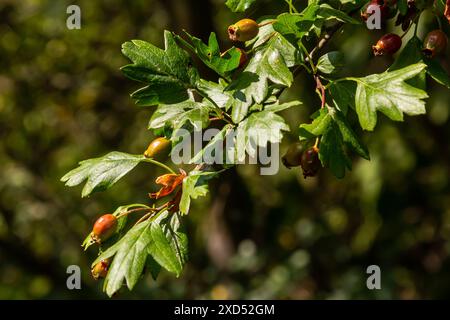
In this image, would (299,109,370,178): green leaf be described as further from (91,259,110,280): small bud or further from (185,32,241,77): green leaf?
(91,259,110,280): small bud

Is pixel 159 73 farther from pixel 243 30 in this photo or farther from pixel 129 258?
pixel 129 258

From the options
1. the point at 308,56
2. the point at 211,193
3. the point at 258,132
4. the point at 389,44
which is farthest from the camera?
the point at 211,193

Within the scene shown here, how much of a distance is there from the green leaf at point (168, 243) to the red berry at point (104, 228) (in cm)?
10

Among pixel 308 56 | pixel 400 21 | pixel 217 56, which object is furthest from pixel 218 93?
pixel 400 21

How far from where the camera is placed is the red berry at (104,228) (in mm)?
1342

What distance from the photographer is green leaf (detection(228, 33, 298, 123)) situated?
1239mm

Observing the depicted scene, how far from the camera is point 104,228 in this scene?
4.42ft

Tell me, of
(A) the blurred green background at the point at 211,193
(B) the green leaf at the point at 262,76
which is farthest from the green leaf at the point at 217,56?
(A) the blurred green background at the point at 211,193

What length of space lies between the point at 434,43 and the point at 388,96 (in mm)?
172

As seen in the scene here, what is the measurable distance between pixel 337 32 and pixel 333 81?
0.61 feet

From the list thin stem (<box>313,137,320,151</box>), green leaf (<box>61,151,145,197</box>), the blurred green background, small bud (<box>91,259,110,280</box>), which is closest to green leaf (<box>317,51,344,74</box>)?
thin stem (<box>313,137,320,151</box>)

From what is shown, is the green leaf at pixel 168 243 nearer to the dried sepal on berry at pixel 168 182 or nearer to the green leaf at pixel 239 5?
the dried sepal on berry at pixel 168 182

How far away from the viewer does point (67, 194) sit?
4.40m
